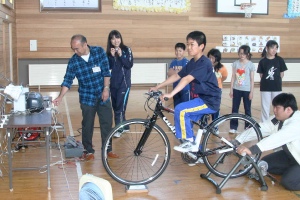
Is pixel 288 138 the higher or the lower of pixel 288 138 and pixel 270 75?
the lower

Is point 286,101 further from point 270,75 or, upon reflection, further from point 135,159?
point 270,75

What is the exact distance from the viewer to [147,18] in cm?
1067

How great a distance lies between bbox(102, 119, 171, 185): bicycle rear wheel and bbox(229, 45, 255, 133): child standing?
4.51 ft

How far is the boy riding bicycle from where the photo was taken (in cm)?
358

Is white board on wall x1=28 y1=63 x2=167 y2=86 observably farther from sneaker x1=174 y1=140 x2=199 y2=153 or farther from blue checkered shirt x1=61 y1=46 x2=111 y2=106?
sneaker x1=174 y1=140 x2=199 y2=153

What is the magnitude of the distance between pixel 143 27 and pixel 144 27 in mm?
26

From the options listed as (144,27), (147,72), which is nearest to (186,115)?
(147,72)

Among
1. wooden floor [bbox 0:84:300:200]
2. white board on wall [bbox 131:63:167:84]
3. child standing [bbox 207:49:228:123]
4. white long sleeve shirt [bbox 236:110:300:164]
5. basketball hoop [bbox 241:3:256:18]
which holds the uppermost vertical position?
basketball hoop [bbox 241:3:256:18]

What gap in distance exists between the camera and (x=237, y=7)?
10922 millimetres

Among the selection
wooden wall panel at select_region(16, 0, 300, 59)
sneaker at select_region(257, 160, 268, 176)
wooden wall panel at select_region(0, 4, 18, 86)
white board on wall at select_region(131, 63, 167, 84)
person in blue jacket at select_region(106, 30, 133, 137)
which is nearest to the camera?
sneaker at select_region(257, 160, 268, 176)

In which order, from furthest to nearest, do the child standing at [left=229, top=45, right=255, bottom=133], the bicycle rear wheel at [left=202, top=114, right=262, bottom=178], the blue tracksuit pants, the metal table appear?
1. the child standing at [left=229, top=45, right=255, bottom=133]
2. the bicycle rear wheel at [left=202, top=114, right=262, bottom=178]
3. the blue tracksuit pants
4. the metal table

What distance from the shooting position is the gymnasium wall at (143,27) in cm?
1015

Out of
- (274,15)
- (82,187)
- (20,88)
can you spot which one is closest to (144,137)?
(20,88)

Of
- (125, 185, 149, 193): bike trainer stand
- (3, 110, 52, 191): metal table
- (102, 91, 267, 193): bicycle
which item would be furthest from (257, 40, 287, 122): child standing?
(3, 110, 52, 191): metal table
